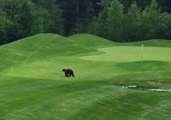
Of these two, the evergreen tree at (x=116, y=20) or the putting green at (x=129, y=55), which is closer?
the putting green at (x=129, y=55)

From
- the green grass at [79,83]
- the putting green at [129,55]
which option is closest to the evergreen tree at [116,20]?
the green grass at [79,83]

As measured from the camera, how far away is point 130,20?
94750mm

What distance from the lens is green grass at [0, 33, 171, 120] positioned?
21.2 m

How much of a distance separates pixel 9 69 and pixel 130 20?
176ft

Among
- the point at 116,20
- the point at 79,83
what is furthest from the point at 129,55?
the point at 116,20

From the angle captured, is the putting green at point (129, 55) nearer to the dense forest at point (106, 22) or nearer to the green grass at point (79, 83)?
the green grass at point (79, 83)

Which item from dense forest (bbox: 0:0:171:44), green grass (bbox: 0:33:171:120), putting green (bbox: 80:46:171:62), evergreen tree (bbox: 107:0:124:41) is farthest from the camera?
evergreen tree (bbox: 107:0:124:41)

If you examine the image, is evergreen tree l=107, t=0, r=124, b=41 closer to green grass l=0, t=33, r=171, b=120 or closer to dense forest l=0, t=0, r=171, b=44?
dense forest l=0, t=0, r=171, b=44

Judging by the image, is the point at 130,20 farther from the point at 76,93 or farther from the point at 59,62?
the point at 76,93

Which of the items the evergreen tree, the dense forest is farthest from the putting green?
the evergreen tree

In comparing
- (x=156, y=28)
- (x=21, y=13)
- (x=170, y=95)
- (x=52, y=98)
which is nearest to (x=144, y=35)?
(x=156, y=28)

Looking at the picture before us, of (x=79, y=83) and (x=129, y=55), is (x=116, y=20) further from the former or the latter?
(x=79, y=83)

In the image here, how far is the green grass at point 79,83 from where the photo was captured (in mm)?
21188

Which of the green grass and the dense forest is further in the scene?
the dense forest
